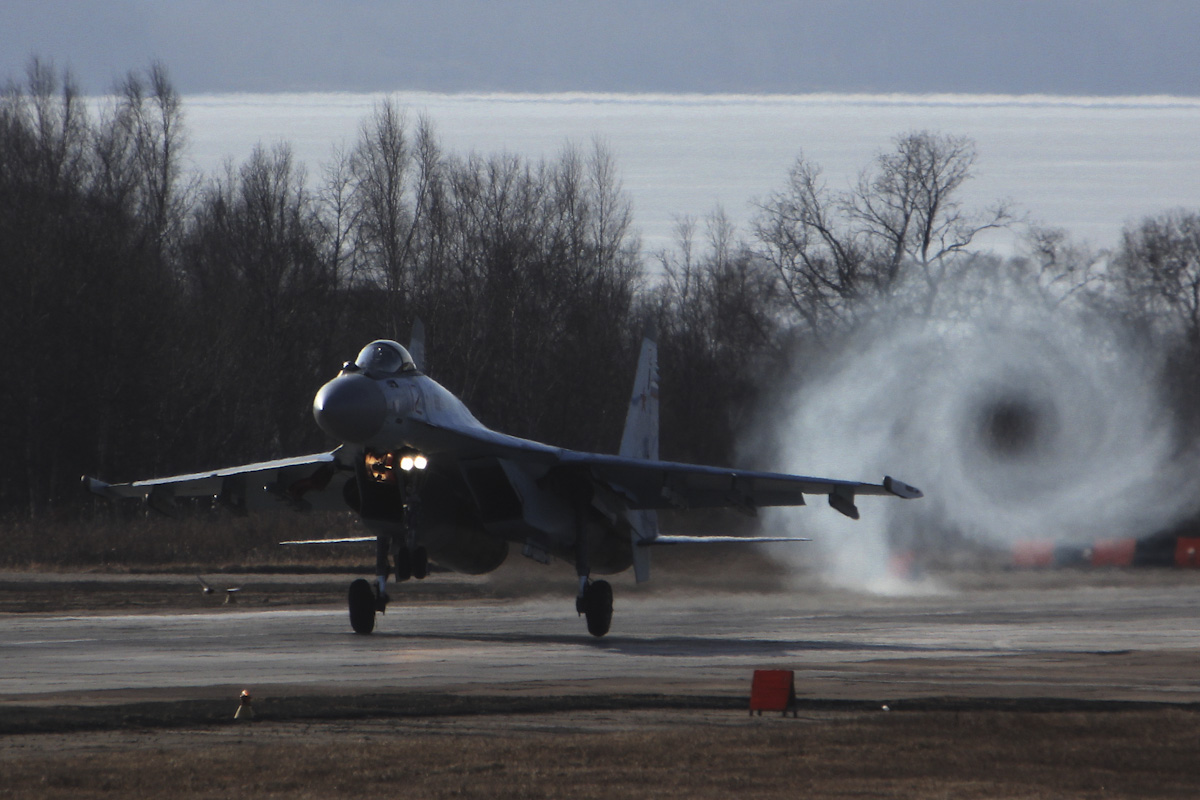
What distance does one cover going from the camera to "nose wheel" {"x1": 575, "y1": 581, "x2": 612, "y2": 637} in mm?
19500

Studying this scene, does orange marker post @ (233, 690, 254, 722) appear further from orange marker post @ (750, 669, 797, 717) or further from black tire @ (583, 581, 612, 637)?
black tire @ (583, 581, 612, 637)

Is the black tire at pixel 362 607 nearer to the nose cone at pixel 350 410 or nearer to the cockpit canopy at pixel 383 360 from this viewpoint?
the nose cone at pixel 350 410

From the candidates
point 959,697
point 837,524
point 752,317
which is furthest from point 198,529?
point 959,697

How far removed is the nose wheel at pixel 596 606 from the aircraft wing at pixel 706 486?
1.57 meters

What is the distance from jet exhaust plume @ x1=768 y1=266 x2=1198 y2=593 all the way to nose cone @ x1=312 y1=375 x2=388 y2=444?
47.4ft

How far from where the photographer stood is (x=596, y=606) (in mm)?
19484

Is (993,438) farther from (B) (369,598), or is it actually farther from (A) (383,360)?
(A) (383,360)

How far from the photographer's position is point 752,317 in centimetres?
6006

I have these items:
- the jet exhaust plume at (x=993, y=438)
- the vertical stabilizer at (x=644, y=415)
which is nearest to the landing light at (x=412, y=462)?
the vertical stabilizer at (x=644, y=415)

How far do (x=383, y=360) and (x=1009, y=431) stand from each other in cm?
2095

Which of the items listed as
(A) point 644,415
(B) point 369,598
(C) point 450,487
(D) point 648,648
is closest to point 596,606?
(D) point 648,648

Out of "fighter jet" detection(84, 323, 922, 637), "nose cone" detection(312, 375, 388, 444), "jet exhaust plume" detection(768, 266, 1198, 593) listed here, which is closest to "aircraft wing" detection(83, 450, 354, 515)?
"fighter jet" detection(84, 323, 922, 637)

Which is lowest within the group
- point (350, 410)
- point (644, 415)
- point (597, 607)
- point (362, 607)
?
point (597, 607)

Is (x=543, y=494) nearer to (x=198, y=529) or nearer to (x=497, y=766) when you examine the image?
(x=497, y=766)
